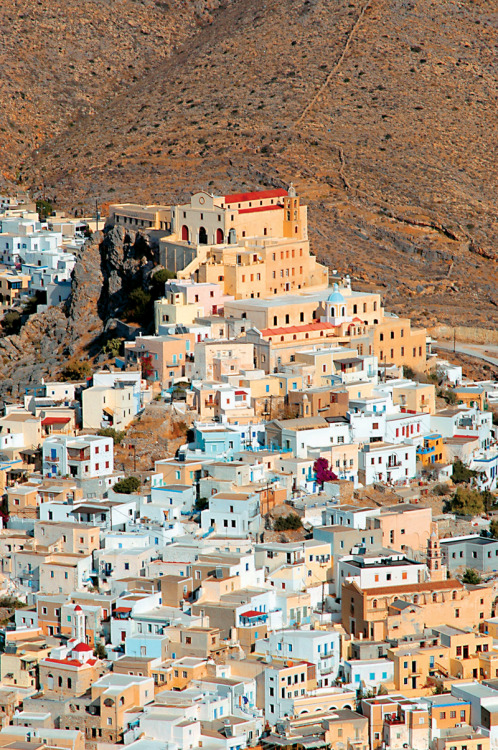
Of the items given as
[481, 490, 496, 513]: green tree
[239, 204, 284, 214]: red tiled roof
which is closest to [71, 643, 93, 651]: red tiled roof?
[481, 490, 496, 513]: green tree

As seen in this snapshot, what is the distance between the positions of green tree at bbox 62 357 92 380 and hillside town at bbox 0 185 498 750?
11.1 inches

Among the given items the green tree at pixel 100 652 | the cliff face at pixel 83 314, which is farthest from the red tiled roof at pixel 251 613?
the cliff face at pixel 83 314

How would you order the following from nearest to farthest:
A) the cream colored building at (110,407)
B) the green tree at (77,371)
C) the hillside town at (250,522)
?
the hillside town at (250,522), the cream colored building at (110,407), the green tree at (77,371)

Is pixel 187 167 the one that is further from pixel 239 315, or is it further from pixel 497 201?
pixel 239 315

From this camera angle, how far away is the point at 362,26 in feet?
431

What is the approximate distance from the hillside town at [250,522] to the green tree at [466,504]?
7 centimetres

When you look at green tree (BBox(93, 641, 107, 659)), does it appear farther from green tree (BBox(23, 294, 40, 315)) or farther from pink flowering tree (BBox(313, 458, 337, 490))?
green tree (BBox(23, 294, 40, 315))

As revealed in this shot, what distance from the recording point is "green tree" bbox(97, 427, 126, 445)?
7319 centimetres

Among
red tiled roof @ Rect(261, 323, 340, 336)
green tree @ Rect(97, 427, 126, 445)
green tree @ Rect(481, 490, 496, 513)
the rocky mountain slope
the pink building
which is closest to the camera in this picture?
green tree @ Rect(481, 490, 496, 513)

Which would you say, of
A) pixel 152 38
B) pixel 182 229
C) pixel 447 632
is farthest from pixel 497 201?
pixel 447 632

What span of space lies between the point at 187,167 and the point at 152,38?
41.8 metres

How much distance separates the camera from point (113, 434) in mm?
73312

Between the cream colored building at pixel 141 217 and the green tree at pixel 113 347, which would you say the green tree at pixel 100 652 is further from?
the cream colored building at pixel 141 217

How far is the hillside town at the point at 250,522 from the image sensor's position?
194ft
